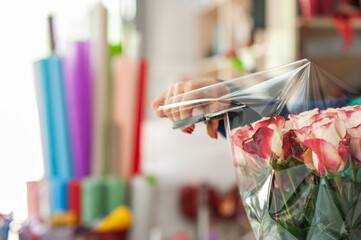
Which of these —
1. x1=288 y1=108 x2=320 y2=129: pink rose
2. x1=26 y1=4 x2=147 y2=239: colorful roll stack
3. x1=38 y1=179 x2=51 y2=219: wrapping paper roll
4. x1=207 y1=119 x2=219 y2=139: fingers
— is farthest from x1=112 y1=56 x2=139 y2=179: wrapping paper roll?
x1=288 y1=108 x2=320 y2=129: pink rose

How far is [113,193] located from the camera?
1310mm

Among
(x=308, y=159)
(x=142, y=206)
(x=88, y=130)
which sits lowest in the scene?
(x=142, y=206)

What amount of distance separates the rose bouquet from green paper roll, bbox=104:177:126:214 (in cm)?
93

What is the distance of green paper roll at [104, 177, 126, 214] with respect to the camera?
1310 millimetres

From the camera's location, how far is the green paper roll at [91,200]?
127 cm

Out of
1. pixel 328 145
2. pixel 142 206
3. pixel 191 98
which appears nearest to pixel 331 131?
pixel 328 145

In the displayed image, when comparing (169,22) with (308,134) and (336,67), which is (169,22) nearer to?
(336,67)

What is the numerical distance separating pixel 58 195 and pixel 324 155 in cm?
106

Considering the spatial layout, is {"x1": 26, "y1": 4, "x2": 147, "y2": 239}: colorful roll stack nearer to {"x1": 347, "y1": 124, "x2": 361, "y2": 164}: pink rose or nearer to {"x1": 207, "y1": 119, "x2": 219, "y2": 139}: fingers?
{"x1": 207, "y1": 119, "x2": 219, "y2": 139}: fingers

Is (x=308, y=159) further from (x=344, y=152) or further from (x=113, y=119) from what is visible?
(x=113, y=119)

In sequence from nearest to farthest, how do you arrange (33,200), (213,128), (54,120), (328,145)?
(328,145) → (213,128) → (33,200) → (54,120)

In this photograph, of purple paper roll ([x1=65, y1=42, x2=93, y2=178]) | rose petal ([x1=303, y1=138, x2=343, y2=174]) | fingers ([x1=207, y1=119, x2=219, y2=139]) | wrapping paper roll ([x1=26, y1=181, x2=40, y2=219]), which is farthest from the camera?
purple paper roll ([x1=65, y1=42, x2=93, y2=178])

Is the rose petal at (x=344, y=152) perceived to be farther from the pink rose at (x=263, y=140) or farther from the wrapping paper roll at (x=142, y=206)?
the wrapping paper roll at (x=142, y=206)

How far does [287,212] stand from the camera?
1.32 feet
